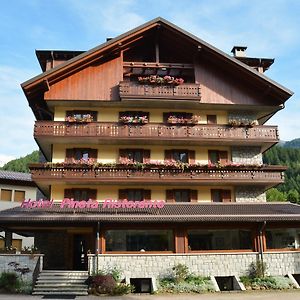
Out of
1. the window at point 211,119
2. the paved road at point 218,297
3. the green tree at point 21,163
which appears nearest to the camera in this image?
the paved road at point 218,297

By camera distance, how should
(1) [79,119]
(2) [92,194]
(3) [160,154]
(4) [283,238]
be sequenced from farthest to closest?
(3) [160,154], (1) [79,119], (2) [92,194], (4) [283,238]

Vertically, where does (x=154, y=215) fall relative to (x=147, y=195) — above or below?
below

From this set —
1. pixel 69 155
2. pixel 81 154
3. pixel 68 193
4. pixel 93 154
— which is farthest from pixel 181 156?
pixel 68 193

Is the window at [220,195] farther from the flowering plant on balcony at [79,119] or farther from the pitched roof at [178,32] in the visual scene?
the flowering plant on balcony at [79,119]

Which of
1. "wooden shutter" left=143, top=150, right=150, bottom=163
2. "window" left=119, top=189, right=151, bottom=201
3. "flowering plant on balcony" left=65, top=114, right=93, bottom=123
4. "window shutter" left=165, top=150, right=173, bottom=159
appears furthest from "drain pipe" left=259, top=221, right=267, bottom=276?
"flowering plant on balcony" left=65, top=114, right=93, bottom=123

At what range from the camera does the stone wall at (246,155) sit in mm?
29750

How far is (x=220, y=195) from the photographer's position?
29.1 metres

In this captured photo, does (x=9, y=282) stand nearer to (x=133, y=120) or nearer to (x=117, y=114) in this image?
(x=133, y=120)

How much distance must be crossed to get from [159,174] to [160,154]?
2183mm

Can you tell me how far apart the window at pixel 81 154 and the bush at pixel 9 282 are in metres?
8.91

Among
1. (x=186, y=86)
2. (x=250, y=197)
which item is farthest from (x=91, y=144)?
(x=250, y=197)

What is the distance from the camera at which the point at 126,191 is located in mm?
28344

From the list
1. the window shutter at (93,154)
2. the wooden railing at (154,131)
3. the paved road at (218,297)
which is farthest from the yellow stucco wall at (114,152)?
the paved road at (218,297)

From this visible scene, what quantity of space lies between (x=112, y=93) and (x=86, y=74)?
227 cm
